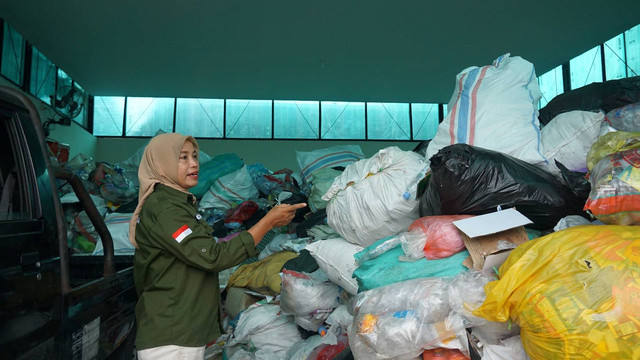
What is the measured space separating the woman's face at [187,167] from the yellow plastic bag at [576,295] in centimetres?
104

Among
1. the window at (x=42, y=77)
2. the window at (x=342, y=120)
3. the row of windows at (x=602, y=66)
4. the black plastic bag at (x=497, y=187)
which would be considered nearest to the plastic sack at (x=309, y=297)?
the black plastic bag at (x=497, y=187)

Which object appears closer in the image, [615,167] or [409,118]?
[615,167]

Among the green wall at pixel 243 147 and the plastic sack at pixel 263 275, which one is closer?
the plastic sack at pixel 263 275

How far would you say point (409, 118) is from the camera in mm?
8320

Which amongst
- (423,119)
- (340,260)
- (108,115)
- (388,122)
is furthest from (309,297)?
(108,115)

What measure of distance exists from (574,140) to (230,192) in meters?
3.27

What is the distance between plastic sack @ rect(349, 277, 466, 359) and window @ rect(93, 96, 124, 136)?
24.7 feet

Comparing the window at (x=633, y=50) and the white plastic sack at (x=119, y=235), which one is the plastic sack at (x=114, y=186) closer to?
Answer: the white plastic sack at (x=119, y=235)

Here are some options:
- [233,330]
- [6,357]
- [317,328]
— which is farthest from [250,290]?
[6,357]

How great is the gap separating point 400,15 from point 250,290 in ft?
11.5

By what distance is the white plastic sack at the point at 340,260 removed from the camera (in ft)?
6.21

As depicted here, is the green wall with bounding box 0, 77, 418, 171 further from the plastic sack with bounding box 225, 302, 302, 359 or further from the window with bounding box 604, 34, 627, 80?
the plastic sack with bounding box 225, 302, 302, 359

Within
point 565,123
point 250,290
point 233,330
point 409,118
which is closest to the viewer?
point 565,123

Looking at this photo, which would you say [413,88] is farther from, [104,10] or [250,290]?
[250,290]
